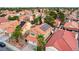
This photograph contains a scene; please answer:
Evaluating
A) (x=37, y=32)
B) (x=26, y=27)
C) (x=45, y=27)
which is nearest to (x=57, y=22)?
(x=45, y=27)

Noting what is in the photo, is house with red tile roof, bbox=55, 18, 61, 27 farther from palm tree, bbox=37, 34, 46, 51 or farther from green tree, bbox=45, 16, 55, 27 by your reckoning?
palm tree, bbox=37, 34, 46, 51

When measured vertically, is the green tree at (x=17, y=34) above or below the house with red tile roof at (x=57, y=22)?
below

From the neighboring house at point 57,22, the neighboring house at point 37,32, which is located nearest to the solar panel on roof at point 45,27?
the neighboring house at point 37,32

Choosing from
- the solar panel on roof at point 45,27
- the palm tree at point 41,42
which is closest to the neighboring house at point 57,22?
the solar panel on roof at point 45,27

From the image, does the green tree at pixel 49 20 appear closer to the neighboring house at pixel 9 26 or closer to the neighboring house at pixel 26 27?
the neighboring house at pixel 26 27

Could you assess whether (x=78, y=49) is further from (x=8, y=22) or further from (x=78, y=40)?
(x=8, y=22)

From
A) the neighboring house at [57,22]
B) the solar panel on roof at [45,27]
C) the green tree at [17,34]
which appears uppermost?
the neighboring house at [57,22]
